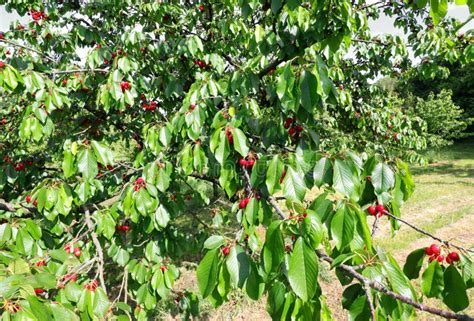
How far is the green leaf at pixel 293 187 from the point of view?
4.10 ft

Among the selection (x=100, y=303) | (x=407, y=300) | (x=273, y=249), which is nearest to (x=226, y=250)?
(x=273, y=249)

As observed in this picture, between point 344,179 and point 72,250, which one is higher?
point 344,179

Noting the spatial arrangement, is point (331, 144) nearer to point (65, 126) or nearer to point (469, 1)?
point (469, 1)

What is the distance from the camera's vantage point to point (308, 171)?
1.46 m

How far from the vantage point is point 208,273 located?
113cm

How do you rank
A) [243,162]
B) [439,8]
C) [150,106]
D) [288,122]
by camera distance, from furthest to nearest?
[150,106]
[288,122]
[243,162]
[439,8]

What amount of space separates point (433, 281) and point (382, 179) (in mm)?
438

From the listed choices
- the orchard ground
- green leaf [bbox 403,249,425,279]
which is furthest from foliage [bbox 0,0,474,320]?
the orchard ground

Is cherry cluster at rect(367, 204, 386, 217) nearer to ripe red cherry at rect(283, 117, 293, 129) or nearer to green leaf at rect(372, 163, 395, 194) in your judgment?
green leaf at rect(372, 163, 395, 194)

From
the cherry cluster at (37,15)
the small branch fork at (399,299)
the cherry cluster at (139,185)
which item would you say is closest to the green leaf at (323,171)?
the small branch fork at (399,299)

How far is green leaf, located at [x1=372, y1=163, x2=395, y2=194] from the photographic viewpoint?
134cm

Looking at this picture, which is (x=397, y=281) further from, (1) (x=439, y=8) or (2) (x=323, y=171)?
(1) (x=439, y=8)

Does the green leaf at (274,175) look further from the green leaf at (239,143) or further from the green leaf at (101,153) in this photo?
the green leaf at (101,153)

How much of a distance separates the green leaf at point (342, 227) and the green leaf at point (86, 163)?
156cm
